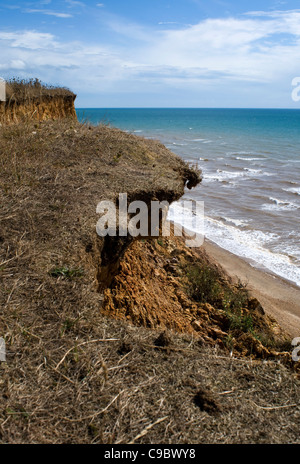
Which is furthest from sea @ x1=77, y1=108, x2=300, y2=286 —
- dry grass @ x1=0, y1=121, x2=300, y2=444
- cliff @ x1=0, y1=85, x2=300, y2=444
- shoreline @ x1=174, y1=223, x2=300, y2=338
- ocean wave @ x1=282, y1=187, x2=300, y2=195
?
dry grass @ x1=0, y1=121, x2=300, y2=444

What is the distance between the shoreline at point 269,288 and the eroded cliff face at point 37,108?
6471 mm

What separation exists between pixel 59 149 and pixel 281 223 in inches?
450

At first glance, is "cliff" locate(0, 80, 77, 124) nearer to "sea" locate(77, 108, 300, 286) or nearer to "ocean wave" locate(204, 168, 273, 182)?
"sea" locate(77, 108, 300, 286)

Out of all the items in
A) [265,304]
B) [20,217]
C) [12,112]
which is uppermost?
[12,112]

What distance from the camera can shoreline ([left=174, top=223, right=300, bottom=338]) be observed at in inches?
363

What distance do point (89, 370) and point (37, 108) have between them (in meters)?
9.00

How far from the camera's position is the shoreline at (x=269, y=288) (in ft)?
30.2

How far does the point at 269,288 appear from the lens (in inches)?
427

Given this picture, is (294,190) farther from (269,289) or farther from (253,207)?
(269,289)

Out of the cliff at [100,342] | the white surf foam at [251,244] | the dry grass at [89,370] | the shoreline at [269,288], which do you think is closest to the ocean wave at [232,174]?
the white surf foam at [251,244]

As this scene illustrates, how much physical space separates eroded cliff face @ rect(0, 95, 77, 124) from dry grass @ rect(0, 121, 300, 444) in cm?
465
